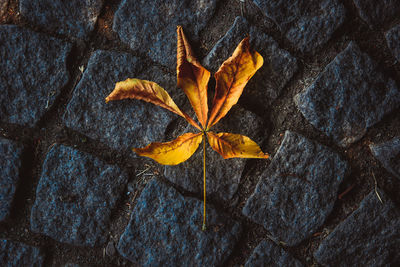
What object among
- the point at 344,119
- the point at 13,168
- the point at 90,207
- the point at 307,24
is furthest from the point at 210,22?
the point at 13,168

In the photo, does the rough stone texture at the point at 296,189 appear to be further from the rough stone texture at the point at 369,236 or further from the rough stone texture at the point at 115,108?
the rough stone texture at the point at 115,108

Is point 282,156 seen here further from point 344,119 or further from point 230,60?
point 230,60

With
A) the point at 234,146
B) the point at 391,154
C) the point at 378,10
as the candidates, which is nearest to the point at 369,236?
the point at 391,154

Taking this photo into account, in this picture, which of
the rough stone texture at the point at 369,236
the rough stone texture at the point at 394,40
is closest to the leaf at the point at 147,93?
the rough stone texture at the point at 369,236

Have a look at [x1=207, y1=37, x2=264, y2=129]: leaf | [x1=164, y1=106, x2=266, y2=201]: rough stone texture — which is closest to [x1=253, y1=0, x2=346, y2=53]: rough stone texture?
[x1=207, y1=37, x2=264, y2=129]: leaf

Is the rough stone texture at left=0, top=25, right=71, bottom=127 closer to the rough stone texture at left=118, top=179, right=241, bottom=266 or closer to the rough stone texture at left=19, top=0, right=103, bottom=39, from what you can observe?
the rough stone texture at left=19, top=0, right=103, bottom=39

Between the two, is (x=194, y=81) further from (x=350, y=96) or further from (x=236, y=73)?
(x=350, y=96)
